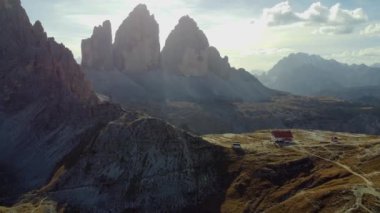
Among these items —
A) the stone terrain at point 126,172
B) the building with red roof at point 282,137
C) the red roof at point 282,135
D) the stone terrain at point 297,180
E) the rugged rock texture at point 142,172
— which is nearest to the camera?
the stone terrain at point 297,180

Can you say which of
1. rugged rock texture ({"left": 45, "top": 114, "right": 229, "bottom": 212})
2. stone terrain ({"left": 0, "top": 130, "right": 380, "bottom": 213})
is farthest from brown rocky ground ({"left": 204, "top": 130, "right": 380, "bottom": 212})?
rugged rock texture ({"left": 45, "top": 114, "right": 229, "bottom": 212})

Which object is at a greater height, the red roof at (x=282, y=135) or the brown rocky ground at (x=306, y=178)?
the red roof at (x=282, y=135)

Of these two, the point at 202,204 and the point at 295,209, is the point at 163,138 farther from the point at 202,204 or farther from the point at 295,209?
the point at 295,209

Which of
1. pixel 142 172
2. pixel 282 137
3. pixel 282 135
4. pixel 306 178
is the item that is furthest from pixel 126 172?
pixel 282 135

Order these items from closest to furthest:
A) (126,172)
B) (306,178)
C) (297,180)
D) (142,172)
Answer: (306,178) < (297,180) < (142,172) < (126,172)

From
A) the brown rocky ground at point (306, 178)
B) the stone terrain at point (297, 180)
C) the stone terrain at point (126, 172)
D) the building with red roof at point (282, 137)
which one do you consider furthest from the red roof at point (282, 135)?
the stone terrain at point (126, 172)

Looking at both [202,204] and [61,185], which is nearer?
[202,204]

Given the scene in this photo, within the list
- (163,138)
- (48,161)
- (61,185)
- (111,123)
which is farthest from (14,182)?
(163,138)

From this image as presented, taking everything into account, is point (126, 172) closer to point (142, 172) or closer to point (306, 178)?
point (142, 172)

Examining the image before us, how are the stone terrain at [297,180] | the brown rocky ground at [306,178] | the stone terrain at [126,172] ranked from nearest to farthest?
the brown rocky ground at [306,178]
the stone terrain at [297,180]
the stone terrain at [126,172]

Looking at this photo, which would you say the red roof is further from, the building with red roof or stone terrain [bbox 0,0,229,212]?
stone terrain [bbox 0,0,229,212]

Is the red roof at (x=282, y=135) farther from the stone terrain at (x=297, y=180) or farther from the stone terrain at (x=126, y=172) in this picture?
the stone terrain at (x=126, y=172)
